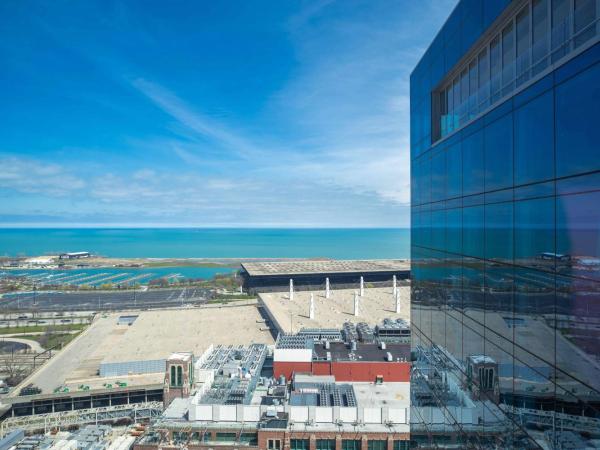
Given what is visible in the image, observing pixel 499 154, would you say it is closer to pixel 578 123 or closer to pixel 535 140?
pixel 535 140

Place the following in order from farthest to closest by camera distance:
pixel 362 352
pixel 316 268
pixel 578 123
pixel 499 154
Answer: pixel 316 268 < pixel 362 352 < pixel 499 154 < pixel 578 123

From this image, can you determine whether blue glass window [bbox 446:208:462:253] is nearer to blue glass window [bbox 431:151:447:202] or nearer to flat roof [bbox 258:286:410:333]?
blue glass window [bbox 431:151:447:202]

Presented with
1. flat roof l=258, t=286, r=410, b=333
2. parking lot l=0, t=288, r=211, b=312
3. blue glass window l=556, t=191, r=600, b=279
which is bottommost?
parking lot l=0, t=288, r=211, b=312

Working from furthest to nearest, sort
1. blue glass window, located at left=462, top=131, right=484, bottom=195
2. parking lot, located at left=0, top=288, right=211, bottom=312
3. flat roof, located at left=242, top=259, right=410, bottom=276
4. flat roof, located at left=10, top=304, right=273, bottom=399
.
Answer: flat roof, located at left=242, top=259, right=410, bottom=276, parking lot, located at left=0, top=288, right=211, bottom=312, flat roof, located at left=10, top=304, right=273, bottom=399, blue glass window, located at left=462, top=131, right=484, bottom=195

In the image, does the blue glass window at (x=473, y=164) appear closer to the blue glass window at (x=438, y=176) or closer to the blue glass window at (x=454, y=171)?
the blue glass window at (x=454, y=171)

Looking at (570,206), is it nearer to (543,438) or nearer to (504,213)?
(504,213)

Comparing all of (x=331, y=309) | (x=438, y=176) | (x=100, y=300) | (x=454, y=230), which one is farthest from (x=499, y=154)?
(x=100, y=300)

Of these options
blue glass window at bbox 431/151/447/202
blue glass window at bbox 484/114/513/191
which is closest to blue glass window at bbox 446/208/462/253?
blue glass window at bbox 431/151/447/202
